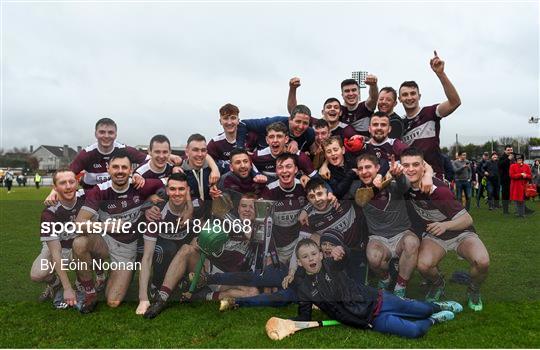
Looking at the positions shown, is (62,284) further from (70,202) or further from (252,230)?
(252,230)

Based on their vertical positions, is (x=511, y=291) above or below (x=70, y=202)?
below

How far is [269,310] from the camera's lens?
15.0ft

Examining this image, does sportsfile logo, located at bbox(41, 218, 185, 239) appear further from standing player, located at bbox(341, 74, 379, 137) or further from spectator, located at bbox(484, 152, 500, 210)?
spectator, located at bbox(484, 152, 500, 210)

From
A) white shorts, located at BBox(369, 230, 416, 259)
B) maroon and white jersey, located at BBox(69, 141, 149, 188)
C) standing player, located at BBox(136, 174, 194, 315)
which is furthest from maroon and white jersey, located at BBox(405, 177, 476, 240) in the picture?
maroon and white jersey, located at BBox(69, 141, 149, 188)

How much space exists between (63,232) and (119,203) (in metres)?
0.72

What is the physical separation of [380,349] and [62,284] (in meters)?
3.58

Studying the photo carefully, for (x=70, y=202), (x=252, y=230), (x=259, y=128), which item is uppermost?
(x=259, y=128)

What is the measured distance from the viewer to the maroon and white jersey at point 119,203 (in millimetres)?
4836

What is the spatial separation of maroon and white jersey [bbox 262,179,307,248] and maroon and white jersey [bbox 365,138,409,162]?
1.00 meters

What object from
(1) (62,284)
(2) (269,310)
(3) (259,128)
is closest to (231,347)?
(2) (269,310)

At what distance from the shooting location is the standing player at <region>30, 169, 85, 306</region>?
4836mm

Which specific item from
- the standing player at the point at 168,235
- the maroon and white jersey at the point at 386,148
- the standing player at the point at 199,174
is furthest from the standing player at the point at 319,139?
the standing player at the point at 168,235

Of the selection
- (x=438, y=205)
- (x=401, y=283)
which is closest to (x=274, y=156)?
(x=438, y=205)

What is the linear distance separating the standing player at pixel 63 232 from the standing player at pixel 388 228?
3.19 m
